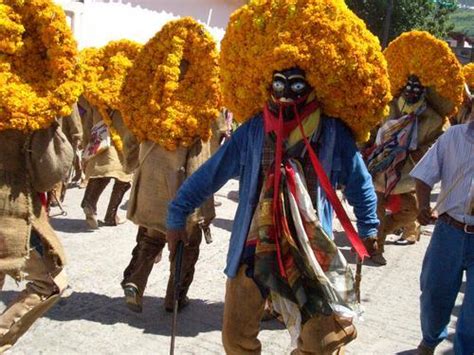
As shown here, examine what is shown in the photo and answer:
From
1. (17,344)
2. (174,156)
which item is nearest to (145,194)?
(174,156)

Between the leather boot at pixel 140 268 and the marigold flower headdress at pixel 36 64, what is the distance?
5.45ft

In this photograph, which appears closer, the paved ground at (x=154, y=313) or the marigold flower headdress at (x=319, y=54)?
the marigold flower headdress at (x=319, y=54)

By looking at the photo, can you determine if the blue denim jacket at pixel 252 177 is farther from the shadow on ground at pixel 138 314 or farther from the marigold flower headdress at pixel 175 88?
the shadow on ground at pixel 138 314

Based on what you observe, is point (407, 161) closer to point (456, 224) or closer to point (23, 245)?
point (456, 224)

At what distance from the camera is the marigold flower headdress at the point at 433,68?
6980mm

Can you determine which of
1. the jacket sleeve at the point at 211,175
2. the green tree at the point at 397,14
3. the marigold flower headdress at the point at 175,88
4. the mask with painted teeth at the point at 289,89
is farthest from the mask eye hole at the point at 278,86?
the green tree at the point at 397,14

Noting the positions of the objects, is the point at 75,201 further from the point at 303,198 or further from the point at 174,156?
the point at 303,198

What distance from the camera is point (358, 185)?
369 cm

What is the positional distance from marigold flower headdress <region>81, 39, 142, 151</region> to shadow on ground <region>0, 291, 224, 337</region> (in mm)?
2397

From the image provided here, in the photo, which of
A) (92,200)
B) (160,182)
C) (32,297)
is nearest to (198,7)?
(92,200)

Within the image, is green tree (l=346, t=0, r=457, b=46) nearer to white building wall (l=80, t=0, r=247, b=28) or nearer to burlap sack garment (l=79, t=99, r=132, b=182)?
white building wall (l=80, t=0, r=247, b=28)

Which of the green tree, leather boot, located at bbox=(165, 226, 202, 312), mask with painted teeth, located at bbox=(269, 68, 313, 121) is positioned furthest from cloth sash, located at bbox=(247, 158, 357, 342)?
the green tree

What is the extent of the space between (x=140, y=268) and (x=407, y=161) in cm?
336

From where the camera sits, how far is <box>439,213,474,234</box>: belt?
4.27m
